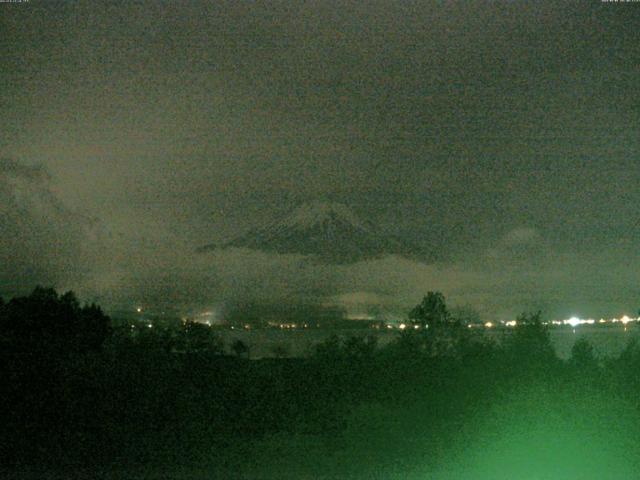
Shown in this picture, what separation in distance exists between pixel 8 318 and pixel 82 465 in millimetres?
7790

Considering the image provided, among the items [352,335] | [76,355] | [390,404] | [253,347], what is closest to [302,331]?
[253,347]

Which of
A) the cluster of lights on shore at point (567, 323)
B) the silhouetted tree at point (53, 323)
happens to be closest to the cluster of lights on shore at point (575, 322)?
the cluster of lights on shore at point (567, 323)

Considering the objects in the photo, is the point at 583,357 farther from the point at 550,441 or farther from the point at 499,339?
the point at 550,441

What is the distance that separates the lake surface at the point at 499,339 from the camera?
57.5 feet

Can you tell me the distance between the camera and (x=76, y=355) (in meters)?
15.5

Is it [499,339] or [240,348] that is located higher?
[499,339]

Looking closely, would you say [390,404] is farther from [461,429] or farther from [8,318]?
[8,318]

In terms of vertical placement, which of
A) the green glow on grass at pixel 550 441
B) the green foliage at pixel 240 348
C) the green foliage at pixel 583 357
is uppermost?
the green foliage at pixel 240 348

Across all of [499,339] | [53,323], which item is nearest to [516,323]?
[499,339]

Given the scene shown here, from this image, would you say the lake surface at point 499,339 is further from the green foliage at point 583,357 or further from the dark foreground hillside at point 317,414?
the dark foreground hillside at point 317,414

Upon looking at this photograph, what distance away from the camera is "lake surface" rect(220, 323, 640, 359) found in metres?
17.5

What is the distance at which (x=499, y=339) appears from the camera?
1797 centimetres

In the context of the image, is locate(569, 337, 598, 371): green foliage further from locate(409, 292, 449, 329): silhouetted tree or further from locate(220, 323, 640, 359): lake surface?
locate(409, 292, 449, 329): silhouetted tree

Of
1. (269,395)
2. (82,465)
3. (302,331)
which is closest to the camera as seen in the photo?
(82,465)
